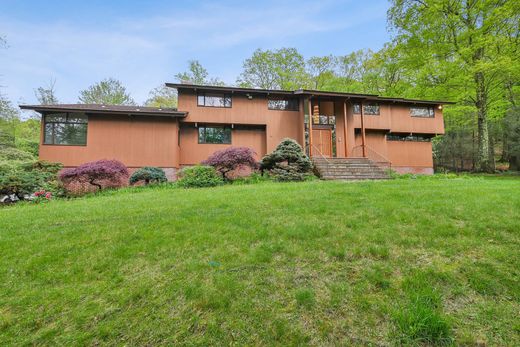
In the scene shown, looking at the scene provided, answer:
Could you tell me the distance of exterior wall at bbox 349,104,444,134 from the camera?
16.8 metres

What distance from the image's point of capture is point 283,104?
15.6 meters

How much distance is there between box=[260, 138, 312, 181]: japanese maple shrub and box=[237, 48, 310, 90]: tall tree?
51.3 feet

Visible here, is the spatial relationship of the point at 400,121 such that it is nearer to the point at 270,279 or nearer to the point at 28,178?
the point at 270,279

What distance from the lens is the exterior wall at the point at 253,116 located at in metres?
14.4

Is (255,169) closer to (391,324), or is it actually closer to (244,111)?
(244,111)

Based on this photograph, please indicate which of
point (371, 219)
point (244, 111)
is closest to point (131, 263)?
point (371, 219)

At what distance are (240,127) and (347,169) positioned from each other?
6.85 metres

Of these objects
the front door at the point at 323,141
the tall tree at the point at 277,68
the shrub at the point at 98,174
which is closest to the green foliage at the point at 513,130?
the front door at the point at 323,141

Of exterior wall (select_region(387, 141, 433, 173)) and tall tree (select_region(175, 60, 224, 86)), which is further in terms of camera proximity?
tall tree (select_region(175, 60, 224, 86))

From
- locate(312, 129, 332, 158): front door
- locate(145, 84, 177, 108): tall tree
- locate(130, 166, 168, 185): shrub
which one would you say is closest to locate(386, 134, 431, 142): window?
locate(312, 129, 332, 158): front door

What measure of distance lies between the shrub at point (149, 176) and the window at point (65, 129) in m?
3.91

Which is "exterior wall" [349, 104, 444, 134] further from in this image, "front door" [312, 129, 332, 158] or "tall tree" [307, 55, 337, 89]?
"tall tree" [307, 55, 337, 89]

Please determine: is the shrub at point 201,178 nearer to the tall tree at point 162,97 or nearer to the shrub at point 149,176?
the shrub at point 149,176

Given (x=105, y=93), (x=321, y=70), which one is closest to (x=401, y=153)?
(x=321, y=70)
